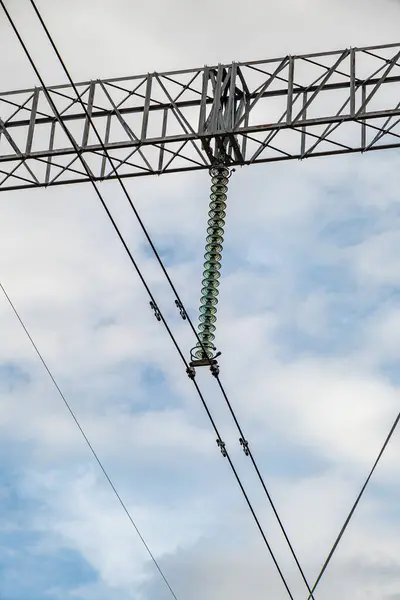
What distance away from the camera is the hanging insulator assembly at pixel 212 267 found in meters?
19.6

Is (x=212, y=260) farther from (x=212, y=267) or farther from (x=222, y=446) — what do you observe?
(x=222, y=446)

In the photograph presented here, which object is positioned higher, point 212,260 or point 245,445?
point 212,260

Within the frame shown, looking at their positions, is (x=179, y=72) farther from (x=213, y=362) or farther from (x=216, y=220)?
(x=213, y=362)

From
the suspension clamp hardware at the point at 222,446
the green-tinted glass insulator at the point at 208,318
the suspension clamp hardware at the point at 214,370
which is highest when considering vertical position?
the green-tinted glass insulator at the point at 208,318

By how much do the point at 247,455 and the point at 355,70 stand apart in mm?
6238

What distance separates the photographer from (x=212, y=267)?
20.2m

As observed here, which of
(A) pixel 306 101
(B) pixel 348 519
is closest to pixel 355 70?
(A) pixel 306 101

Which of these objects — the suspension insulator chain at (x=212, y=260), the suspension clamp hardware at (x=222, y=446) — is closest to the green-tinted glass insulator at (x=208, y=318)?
the suspension insulator chain at (x=212, y=260)

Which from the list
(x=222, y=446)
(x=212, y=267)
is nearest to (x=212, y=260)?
(x=212, y=267)

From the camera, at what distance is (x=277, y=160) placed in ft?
69.4

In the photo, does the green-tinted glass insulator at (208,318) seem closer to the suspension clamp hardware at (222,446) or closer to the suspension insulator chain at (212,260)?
the suspension insulator chain at (212,260)

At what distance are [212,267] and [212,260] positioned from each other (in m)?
0.11

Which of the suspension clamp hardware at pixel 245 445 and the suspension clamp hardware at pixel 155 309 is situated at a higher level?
the suspension clamp hardware at pixel 155 309

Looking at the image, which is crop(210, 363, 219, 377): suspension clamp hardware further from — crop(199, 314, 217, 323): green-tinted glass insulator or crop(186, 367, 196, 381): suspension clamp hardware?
crop(199, 314, 217, 323): green-tinted glass insulator
